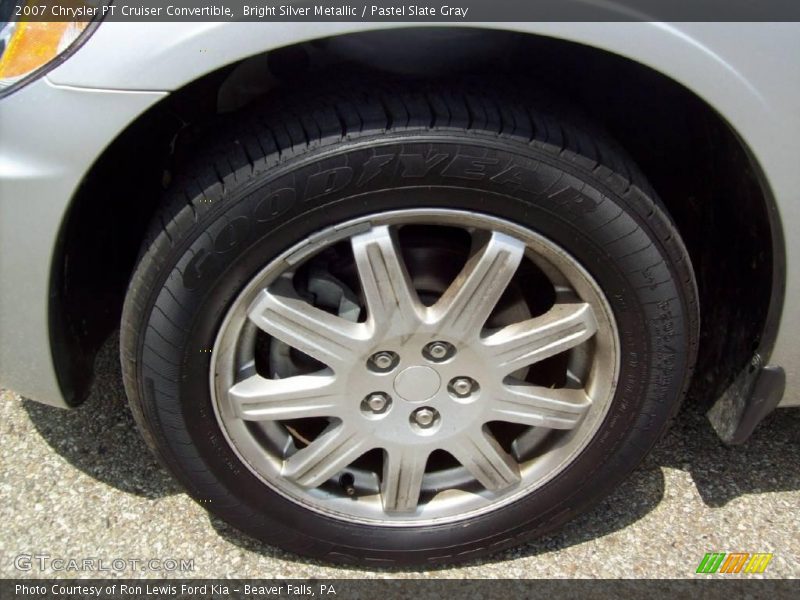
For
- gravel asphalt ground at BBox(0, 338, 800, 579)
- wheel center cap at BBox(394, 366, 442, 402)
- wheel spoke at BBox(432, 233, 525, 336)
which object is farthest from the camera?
gravel asphalt ground at BBox(0, 338, 800, 579)

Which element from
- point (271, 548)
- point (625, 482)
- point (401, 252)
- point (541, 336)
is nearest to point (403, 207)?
point (401, 252)

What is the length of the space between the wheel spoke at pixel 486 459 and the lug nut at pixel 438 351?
23 centimetres

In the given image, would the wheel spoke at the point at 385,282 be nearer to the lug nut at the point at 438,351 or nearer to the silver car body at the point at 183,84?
the lug nut at the point at 438,351

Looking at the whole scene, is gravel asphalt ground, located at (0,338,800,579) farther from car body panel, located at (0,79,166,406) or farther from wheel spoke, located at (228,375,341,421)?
car body panel, located at (0,79,166,406)

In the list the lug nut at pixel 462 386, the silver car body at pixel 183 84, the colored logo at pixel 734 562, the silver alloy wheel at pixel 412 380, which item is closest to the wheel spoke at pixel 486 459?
the silver alloy wheel at pixel 412 380

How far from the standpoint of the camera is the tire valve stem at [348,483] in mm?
2023

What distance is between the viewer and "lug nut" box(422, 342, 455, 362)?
1.80 metres

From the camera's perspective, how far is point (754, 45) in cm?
151

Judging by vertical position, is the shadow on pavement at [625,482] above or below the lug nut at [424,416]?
below

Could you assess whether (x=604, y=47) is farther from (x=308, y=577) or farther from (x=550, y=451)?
(x=308, y=577)

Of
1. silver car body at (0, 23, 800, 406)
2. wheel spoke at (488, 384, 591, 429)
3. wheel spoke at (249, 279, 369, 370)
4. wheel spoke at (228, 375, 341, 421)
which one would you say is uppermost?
silver car body at (0, 23, 800, 406)

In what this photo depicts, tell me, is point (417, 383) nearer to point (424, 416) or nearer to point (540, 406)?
point (424, 416)

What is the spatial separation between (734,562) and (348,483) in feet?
3.21

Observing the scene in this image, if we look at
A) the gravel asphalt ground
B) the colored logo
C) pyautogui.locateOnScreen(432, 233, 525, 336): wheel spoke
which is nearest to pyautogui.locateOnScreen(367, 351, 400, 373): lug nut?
pyautogui.locateOnScreen(432, 233, 525, 336): wheel spoke
